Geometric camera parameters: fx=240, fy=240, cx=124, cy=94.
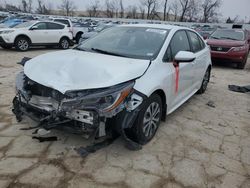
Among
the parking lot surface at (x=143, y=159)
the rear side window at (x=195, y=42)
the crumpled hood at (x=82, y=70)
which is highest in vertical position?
the rear side window at (x=195, y=42)

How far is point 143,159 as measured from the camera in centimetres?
291

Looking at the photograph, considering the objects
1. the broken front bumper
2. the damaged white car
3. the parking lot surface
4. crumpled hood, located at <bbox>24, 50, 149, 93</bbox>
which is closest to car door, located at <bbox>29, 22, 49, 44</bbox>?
the parking lot surface

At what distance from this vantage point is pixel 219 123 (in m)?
4.14

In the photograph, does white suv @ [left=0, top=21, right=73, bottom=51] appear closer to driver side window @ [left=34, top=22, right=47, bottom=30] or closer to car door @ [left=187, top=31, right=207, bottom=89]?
driver side window @ [left=34, top=22, right=47, bottom=30]

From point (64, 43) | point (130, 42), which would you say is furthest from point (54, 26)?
point (130, 42)

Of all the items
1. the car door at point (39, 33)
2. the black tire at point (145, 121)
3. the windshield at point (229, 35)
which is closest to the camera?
the black tire at point (145, 121)

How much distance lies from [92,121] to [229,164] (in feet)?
5.83

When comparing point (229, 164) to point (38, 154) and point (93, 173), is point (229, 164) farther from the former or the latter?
point (38, 154)

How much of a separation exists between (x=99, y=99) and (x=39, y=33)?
35.2 feet

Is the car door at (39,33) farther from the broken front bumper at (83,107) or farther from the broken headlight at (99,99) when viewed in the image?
the broken headlight at (99,99)

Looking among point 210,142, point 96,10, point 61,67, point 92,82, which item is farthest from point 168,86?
point 96,10

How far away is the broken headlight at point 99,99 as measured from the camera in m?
2.48

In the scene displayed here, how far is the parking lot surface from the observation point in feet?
8.31

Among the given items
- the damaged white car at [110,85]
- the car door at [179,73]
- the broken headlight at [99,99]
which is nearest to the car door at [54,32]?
the damaged white car at [110,85]
